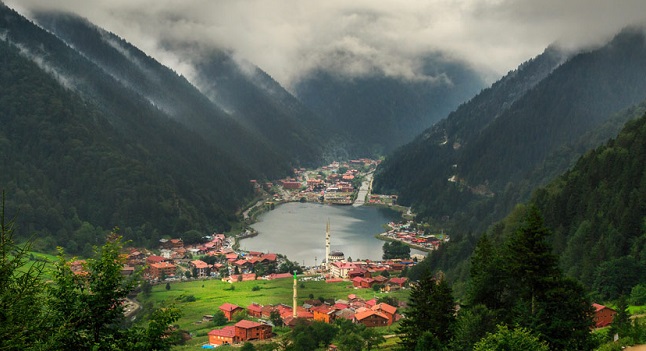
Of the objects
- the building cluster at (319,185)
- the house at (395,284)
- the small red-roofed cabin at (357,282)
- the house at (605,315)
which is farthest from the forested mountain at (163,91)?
the house at (605,315)

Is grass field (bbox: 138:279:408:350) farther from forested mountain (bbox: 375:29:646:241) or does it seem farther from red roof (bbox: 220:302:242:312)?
forested mountain (bbox: 375:29:646:241)

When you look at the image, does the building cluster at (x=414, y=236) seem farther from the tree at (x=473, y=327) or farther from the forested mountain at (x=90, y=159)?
the tree at (x=473, y=327)

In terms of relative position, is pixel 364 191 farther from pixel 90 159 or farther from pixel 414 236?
pixel 90 159

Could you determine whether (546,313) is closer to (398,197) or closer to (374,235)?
(374,235)

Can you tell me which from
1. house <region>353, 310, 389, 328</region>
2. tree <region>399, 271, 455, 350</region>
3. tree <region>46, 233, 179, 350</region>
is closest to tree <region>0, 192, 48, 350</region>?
tree <region>46, 233, 179, 350</region>

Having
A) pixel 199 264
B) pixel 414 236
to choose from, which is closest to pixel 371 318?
pixel 199 264
